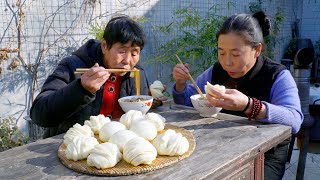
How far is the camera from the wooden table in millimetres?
1215

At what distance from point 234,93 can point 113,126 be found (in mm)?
719

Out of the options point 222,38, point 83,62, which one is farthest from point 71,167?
point 222,38

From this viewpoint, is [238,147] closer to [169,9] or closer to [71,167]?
[71,167]

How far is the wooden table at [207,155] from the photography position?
1.21 metres

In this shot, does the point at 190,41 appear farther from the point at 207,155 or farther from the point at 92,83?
the point at 207,155

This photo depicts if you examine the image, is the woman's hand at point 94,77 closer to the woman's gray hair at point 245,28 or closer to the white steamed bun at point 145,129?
the white steamed bun at point 145,129

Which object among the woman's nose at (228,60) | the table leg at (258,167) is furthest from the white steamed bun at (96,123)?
the woman's nose at (228,60)

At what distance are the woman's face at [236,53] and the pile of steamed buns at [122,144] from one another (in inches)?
32.4

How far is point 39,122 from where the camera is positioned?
1.96 m

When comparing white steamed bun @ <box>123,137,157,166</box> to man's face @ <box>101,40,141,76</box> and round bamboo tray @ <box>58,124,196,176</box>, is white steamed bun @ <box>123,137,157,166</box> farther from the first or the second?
man's face @ <box>101,40,141,76</box>

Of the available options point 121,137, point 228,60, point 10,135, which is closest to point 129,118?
point 121,137

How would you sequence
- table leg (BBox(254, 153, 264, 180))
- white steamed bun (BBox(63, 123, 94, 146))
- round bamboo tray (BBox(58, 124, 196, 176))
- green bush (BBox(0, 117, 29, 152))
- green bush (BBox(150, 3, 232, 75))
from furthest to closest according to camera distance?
green bush (BBox(150, 3, 232, 75)), green bush (BBox(0, 117, 29, 152)), table leg (BBox(254, 153, 264, 180)), white steamed bun (BBox(63, 123, 94, 146)), round bamboo tray (BBox(58, 124, 196, 176))

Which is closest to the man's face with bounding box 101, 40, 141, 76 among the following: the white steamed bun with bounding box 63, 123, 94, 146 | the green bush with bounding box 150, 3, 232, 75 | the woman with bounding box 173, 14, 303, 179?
the woman with bounding box 173, 14, 303, 179

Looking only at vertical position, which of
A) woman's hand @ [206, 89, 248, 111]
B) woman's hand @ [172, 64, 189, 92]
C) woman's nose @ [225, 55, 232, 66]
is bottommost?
woman's hand @ [206, 89, 248, 111]
